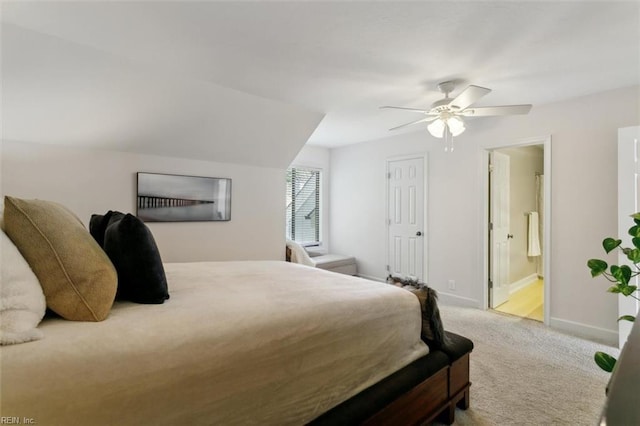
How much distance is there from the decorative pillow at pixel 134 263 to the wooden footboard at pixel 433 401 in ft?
3.70

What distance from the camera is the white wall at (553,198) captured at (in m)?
3.00

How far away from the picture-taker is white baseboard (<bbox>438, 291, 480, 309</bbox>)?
3.94m

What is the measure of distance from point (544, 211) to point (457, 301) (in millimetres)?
1535

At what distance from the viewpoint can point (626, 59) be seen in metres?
2.38

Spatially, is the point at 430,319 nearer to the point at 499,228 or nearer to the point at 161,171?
the point at 499,228

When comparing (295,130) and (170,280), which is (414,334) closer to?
(170,280)

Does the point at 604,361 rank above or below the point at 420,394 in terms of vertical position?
above

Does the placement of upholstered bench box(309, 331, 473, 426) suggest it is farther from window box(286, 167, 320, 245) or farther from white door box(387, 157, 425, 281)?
window box(286, 167, 320, 245)

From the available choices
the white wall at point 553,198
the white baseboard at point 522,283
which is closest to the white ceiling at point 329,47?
the white wall at point 553,198

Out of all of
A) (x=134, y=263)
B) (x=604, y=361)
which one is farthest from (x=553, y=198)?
(x=134, y=263)

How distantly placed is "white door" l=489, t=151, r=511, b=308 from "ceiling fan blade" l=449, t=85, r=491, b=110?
1.77 meters

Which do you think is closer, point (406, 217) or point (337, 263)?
point (406, 217)

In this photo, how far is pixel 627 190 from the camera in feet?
8.89

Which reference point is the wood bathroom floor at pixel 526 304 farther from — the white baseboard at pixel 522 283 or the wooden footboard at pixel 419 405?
the wooden footboard at pixel 419 405
